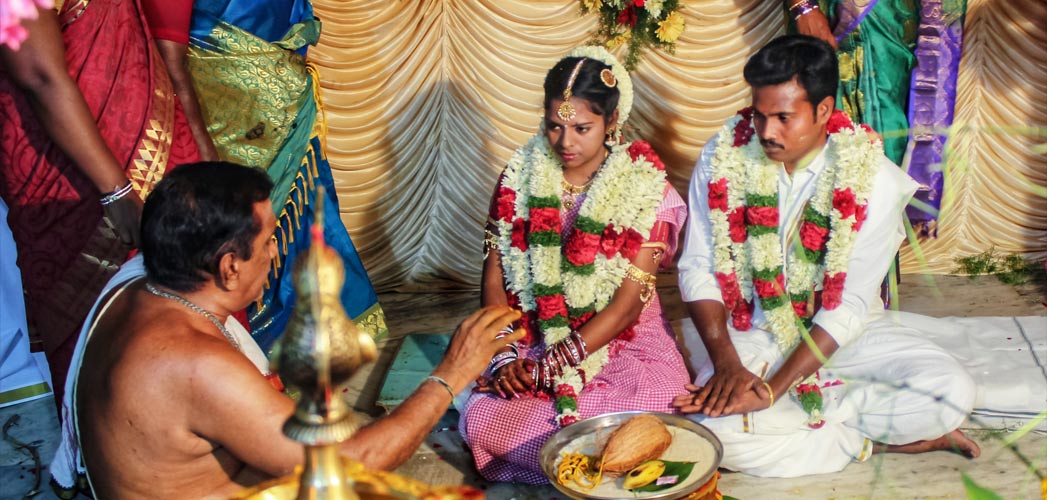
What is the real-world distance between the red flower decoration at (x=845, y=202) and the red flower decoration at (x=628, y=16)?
1959 millimetres

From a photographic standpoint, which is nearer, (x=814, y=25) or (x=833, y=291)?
(x=833, y=291)

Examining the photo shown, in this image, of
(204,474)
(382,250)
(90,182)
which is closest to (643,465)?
(204,474)

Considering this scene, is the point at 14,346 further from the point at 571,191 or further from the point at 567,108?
the point at 567,108

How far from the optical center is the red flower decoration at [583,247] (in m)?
3.98

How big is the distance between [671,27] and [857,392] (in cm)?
227

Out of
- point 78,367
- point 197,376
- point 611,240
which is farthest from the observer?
point 611,240

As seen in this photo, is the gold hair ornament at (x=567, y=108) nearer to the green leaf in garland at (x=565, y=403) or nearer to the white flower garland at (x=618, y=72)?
the white flower garland at (x=618, y=72)

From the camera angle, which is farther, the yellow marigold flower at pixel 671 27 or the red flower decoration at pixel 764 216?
the yellow marigold flower at pixel 671 27

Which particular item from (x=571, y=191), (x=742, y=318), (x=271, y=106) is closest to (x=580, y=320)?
(x=571, y=191)

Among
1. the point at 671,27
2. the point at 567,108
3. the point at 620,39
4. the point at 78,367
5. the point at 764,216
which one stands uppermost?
the point at 671,27

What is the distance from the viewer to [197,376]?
230cm

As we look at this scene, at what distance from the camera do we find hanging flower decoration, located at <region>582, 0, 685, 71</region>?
5344mm

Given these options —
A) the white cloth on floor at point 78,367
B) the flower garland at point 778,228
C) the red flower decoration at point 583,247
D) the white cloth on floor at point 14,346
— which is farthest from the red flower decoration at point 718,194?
the white cloth on floor at point 14,346

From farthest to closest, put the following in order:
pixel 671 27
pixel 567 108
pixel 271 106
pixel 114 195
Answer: pixel 671 27, pixel 271 106, pixel 567 108, pixel 114 195
